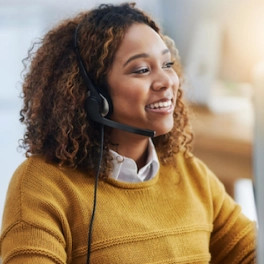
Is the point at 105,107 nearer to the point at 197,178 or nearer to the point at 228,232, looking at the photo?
the point at 197,178

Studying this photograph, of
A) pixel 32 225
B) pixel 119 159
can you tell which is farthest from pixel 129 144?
pixel 32 225

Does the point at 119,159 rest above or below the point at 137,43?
below

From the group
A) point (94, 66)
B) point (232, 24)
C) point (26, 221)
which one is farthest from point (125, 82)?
point (232, 24)

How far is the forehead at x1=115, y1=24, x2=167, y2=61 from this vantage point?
1155 mm

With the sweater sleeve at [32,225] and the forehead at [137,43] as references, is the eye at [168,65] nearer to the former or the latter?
the forehead at [137,43]

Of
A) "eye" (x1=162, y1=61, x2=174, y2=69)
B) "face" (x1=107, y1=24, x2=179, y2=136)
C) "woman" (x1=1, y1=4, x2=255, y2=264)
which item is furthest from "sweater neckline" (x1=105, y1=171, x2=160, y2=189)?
"eye" (x1=162, y1=61, x2=174, y2=69)

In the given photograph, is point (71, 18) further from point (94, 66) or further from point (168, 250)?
point (168, 250)

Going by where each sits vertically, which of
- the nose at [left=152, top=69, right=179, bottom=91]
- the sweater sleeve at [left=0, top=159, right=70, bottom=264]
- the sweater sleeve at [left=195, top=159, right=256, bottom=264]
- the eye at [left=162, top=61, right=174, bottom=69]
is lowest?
the sweater sleeve at [left=0, top=159, right=70, bottom=264]

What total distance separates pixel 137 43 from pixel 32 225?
15.8 inches

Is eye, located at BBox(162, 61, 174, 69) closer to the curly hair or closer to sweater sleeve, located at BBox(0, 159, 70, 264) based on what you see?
the curly hair

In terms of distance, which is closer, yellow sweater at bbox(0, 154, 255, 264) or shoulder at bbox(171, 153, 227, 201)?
yellow sweater at bbox(0, 154, 255, 264)

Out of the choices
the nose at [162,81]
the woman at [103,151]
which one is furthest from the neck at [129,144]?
the nose at [162,81]

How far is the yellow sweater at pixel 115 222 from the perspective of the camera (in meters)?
1.04

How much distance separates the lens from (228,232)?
1.29 metres
